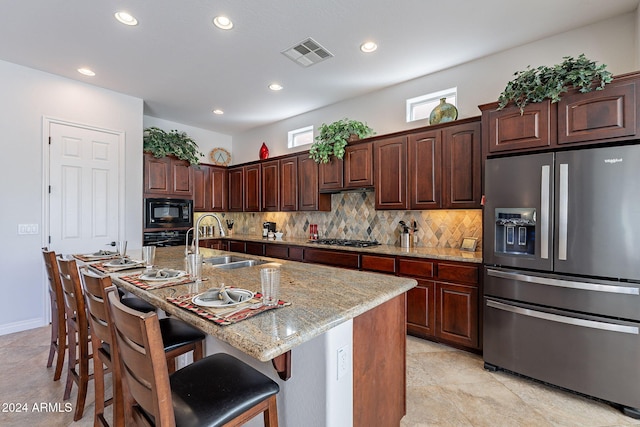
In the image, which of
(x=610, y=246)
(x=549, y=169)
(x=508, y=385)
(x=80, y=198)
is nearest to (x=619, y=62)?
(x=549, y=169)

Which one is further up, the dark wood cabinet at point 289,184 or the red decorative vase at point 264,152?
the red decorative vase at point 264,152

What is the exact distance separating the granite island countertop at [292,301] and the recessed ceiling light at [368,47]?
7.42ft

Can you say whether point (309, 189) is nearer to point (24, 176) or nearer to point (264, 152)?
point (264, 152)

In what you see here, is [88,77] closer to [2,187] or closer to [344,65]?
[2,187]

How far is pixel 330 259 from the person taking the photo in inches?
150

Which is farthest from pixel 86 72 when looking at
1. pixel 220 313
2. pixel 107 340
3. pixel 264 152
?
pixel 220 313

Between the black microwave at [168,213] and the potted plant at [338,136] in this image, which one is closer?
the potted plant at [338,136]

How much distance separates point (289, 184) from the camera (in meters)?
4.80

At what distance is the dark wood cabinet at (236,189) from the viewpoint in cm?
564

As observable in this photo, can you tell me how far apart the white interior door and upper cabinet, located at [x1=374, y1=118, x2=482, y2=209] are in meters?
3.55

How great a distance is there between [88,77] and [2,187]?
1.58 m

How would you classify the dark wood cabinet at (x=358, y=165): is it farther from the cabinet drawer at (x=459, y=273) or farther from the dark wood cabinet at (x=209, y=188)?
the dark wood cabinet at (x=209, y=188)

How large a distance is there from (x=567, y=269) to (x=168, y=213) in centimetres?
503

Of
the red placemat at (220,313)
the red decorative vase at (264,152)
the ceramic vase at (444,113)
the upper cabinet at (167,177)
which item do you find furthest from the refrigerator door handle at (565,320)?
the upper cabinet at (167,177)
